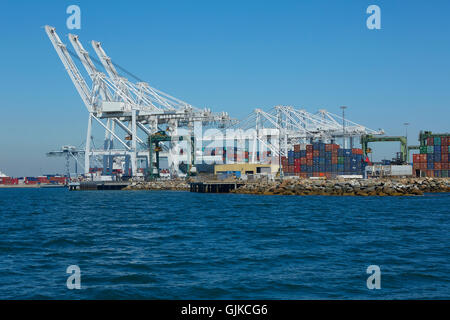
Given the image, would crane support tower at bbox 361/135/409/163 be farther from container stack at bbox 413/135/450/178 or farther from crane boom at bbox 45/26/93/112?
crane boom at bbox 45/26/93/112

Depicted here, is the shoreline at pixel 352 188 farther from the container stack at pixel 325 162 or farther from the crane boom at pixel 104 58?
the crane boom at pixel 104 58

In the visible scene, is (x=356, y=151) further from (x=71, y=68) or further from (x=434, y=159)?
(x=71, y=68)

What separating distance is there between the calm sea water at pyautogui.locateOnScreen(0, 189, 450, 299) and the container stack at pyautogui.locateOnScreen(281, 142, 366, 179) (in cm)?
6722

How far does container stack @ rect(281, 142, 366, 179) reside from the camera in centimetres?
9606

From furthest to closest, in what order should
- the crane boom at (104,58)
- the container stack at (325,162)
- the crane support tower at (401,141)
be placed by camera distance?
the crane boom at (104,58) < the crane support tower at (401,141) < the container stack at (325,162)

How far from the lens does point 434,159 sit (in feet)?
292

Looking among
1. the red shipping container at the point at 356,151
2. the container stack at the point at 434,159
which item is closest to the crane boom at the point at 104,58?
the red shipping container at the point at 356,151

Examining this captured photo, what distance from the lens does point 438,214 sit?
1356 inches

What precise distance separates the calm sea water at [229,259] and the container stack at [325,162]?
67.2 m

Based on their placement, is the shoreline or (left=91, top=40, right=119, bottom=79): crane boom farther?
(left=91, top=40, right=119, bottom=79): crane boom

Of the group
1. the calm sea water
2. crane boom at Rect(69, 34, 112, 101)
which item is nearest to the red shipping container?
crane boom at Rect(69, 34, 112, 101)

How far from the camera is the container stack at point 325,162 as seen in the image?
9606cm

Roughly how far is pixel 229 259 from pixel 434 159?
3212 inches

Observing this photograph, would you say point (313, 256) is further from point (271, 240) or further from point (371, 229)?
point (371, 229)
